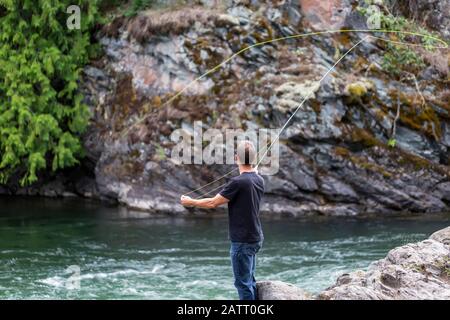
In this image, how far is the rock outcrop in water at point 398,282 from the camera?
18.5ft

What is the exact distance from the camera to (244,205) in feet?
19.2

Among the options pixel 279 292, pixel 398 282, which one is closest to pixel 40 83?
pixel 279 292

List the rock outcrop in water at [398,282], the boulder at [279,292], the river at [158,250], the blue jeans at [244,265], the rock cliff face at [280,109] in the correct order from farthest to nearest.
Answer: the rock cliff face at [280,109] < the river at [158,250] < the blue jeans at [244,265] < the boulder at [279,292] < the rock outcrop in water at [398,282]

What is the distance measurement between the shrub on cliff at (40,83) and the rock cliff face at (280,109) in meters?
0.61

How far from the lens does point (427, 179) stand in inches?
553

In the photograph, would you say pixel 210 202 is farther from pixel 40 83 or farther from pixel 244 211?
pixel 40 83

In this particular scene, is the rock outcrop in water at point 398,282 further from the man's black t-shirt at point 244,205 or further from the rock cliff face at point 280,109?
the rock cliff face at point 280,109

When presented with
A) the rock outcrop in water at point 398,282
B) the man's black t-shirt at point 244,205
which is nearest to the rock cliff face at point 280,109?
the rock outcrop in water at point 398,282

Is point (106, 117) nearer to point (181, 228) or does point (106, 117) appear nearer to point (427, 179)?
point (181, 228)

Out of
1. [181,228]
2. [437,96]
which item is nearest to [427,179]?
[437,96]

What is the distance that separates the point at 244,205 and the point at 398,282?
144cm

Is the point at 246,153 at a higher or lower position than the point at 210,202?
higher

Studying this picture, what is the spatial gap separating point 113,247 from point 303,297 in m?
6.60

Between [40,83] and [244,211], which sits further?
[40,83]
